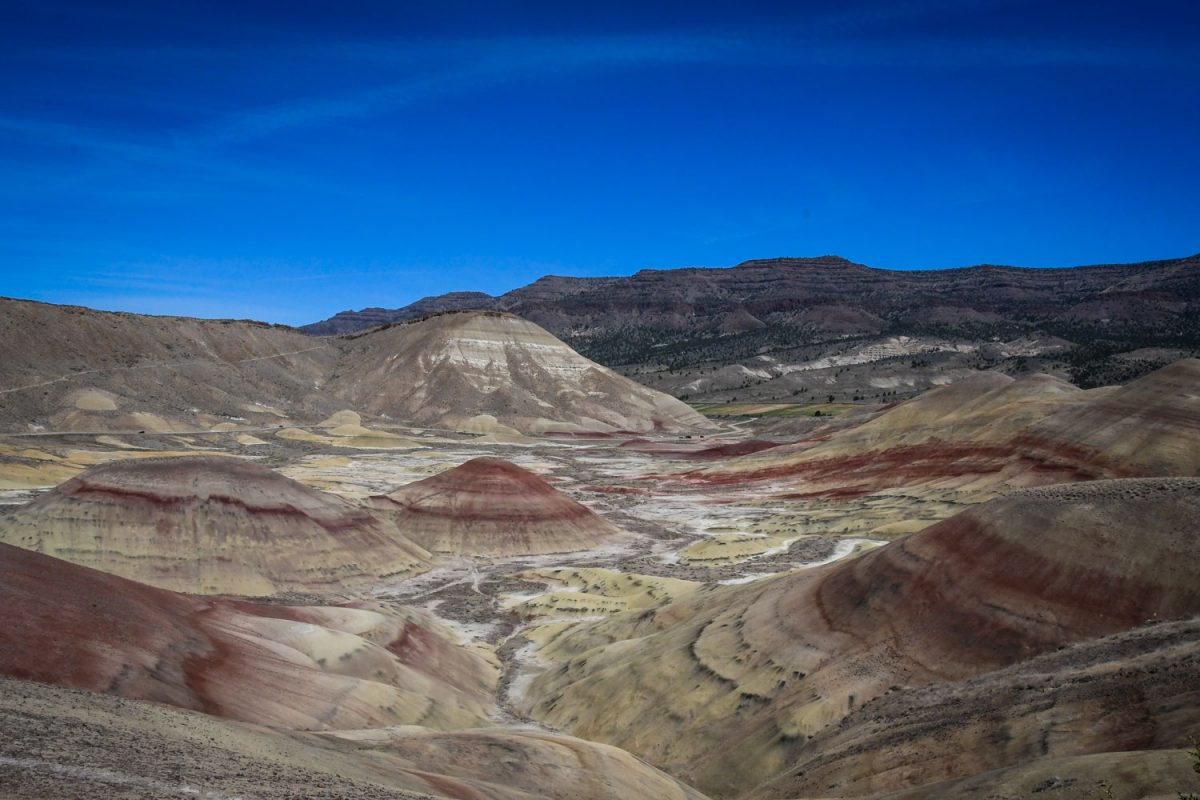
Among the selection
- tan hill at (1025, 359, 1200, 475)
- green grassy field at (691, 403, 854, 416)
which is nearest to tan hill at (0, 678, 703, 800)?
tan hill at (1025, 359, 1200, 475)

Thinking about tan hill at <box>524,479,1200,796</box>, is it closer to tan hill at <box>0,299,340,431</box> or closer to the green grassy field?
tan hill at <box>0,299,340,431</box>

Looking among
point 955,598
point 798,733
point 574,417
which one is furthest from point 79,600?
point 574,417

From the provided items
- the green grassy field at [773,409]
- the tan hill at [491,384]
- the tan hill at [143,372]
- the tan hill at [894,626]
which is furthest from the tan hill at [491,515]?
the green grassy field at [773,409]

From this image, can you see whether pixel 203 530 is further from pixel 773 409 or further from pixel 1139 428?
pixel 773 409

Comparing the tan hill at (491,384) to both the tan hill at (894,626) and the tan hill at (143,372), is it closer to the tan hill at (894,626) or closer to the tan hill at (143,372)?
the tan hill at (143,372)

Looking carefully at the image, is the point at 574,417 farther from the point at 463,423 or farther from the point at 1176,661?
the point at 1176,661
